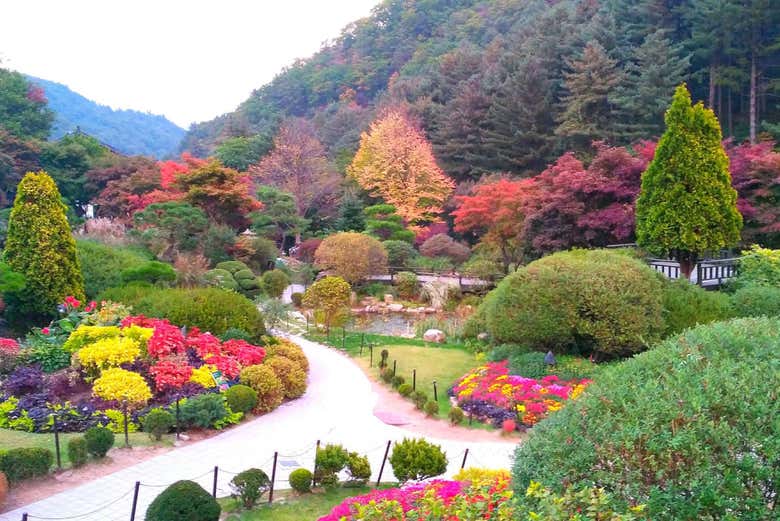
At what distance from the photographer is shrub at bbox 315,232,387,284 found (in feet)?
85.5

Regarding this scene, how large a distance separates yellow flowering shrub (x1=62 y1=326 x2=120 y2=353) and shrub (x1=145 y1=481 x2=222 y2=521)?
24.0ft

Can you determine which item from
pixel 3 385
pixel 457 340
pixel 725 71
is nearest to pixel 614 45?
pixel 725 71

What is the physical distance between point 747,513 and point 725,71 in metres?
30.1

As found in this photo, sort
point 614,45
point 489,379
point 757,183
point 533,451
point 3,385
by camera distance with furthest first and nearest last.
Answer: point 614,45
point 757,183
point 489,379
point 3,385
point 533,451

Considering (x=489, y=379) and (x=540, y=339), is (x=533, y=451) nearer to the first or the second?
(x=489, y=379)

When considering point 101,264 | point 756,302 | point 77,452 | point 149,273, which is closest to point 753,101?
point 756,302

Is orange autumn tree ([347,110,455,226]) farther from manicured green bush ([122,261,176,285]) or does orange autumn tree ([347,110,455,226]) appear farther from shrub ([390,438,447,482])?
A: shrub ([390,438,447,482])

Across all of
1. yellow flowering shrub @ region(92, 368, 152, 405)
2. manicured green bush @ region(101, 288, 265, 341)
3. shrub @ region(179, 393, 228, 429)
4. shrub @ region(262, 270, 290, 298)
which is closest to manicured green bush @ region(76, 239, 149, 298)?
manicured green bush @ region(101, 288, 265, 341)

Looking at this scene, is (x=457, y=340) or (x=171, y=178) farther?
(x=171, y=178)

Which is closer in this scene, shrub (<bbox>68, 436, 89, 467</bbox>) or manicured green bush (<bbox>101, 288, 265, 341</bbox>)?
shrub (<bbox>68, 436, 89, 467</bbox>)

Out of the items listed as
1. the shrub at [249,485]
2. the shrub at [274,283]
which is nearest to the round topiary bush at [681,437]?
the shrub at [249,485]

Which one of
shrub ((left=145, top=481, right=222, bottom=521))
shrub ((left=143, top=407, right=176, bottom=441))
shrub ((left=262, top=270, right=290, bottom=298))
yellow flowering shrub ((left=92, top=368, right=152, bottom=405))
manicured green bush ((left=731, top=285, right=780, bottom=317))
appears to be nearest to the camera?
shrub ((left=145, top=481, right=222, bottom=521))

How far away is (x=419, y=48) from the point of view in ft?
204

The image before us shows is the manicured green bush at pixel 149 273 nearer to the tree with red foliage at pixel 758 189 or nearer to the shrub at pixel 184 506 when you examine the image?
the shrub at pixel 184 506
